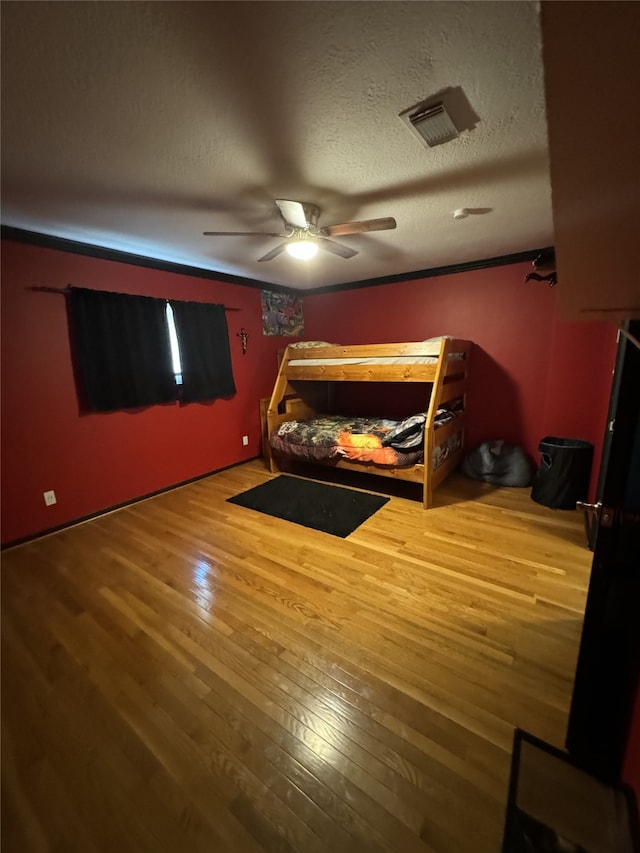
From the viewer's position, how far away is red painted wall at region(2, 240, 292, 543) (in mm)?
2373

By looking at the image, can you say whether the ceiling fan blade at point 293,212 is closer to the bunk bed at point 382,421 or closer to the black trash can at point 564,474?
the bunk bed at point 382,421

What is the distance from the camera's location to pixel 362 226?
6.34ft

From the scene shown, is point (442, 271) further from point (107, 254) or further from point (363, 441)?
point (107, 254)

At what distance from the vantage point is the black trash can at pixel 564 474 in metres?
2.64

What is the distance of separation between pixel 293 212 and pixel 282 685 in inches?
89.2

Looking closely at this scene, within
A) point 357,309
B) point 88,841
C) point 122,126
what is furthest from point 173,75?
point 357,309

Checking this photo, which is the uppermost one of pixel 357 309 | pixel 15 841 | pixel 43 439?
pixel 357 309

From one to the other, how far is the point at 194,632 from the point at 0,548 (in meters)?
1.82

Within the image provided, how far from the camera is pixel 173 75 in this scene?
1.10m

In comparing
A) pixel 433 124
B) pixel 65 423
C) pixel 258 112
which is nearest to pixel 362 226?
pixel 433 124

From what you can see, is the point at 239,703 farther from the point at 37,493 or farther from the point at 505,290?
the point at 505,290

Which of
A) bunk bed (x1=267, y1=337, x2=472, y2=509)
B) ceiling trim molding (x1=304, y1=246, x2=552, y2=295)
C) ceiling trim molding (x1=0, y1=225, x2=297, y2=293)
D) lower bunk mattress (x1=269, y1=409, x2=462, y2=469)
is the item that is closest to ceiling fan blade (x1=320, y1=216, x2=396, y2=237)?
bunk bed (x1=267, y1=337, x2=472, y2=509)

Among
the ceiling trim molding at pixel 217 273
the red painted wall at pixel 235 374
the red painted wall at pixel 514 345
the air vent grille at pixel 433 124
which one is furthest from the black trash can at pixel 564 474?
the air vent grille at pixel 433 124

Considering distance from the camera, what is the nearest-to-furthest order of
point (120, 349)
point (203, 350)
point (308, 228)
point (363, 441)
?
1. point (308, 228)
2. point (120, 349)
3. point (363, 441)
4. point (203, 350)
